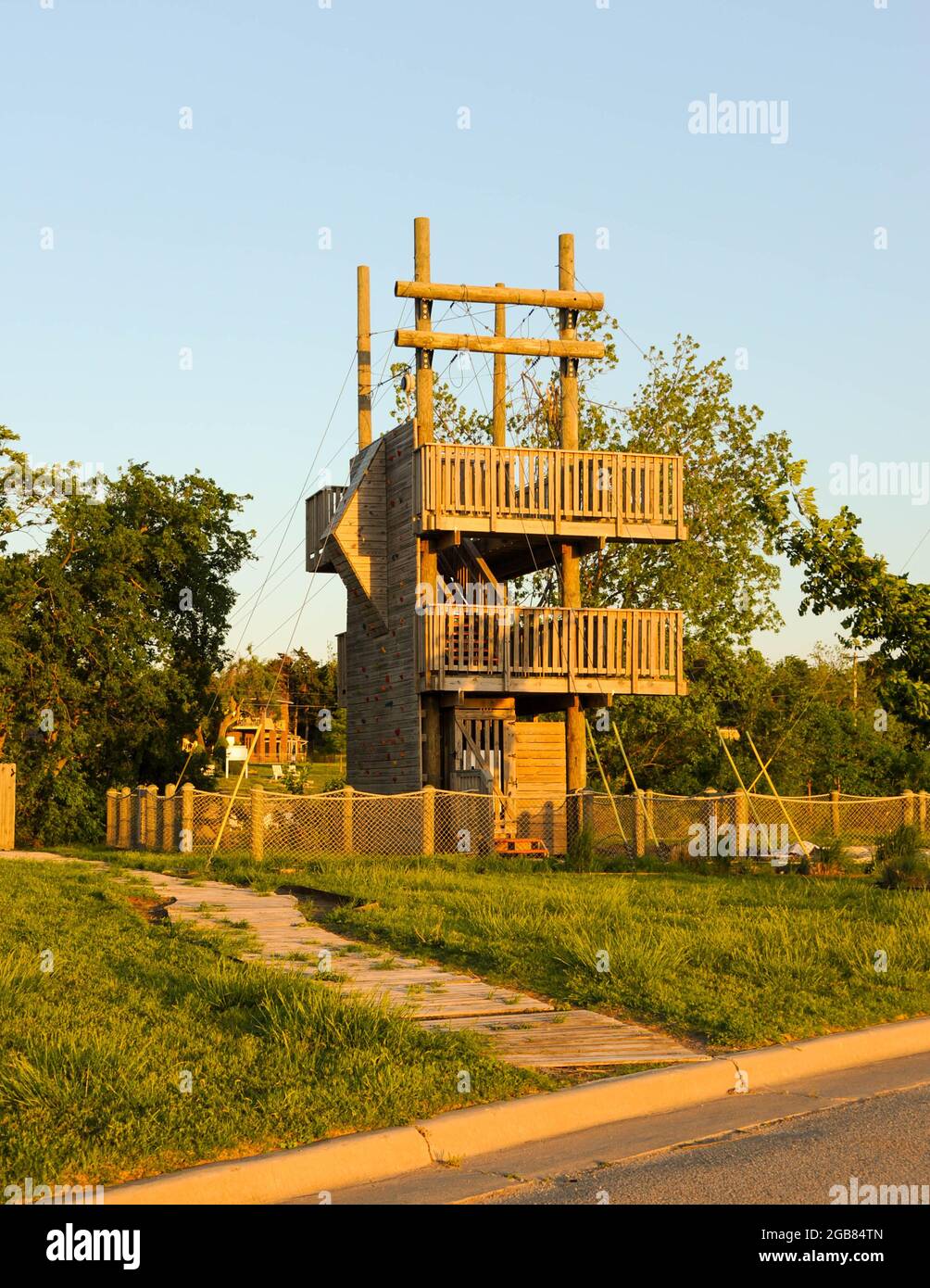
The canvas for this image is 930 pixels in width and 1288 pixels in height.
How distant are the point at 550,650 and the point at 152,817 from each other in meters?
8.29

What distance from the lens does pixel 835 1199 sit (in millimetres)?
6156

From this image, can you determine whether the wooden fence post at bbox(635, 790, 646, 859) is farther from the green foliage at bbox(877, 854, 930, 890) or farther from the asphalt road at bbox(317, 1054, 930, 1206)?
the asphalt road at bbox(317, 1054, 930, 1206)

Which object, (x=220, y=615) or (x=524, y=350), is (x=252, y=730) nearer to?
(x=220, y=615)

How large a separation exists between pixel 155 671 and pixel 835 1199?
100ft

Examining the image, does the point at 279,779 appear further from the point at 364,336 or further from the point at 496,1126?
the point at 496,1126

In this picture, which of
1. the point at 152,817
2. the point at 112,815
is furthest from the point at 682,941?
the point at 112,815

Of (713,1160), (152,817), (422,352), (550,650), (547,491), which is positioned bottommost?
(713,1160)

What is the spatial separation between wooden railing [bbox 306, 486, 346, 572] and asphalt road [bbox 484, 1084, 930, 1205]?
23.1 metres

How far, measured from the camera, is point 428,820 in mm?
23438

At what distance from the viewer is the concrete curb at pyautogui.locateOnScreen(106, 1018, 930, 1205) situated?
20.0 feet

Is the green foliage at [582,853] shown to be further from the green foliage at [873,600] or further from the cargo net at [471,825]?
the green foliage at [873,600]

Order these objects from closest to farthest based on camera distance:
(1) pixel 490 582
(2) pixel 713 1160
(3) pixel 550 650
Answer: (2) pixel 713 1160, (3) pixel 550 650, (1) pixel 490 582

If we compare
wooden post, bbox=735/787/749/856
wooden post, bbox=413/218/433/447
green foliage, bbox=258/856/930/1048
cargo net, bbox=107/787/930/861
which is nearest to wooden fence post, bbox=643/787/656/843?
cargo net, bbox=107/787/930/861
